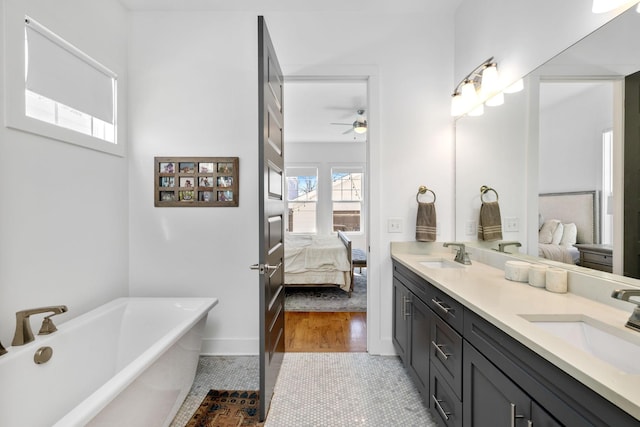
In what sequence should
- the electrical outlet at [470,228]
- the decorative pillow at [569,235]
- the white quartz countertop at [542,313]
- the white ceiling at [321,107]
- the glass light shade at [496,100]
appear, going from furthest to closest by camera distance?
the white ceiling at [321,107] < the electrical outlet at [470,228] < the glass light shade at [496,100] < the decorative pillow at [569,235] < the white quartz countertop at [542,313]

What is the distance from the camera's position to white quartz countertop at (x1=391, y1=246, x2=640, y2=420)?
64cm

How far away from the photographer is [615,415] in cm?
62

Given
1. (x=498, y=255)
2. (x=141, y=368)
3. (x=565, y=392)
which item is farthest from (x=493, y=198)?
(x=141, y=368)

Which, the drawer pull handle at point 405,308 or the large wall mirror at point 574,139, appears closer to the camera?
the large wall mirror at point 574,139

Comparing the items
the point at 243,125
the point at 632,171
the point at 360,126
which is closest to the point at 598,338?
the point at 632,171

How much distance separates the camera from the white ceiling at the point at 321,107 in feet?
11.6

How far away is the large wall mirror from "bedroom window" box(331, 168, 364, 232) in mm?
4605

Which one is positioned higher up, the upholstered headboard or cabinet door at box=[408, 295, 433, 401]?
the upholstered headboard

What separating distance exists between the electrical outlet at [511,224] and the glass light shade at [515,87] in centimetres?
79

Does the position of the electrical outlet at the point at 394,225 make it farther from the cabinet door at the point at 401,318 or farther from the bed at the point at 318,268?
the bed at the point at 318,268

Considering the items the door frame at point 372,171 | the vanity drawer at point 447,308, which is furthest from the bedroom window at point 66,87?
the vanity drawer at point 447,308

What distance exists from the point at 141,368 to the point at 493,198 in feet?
7.52

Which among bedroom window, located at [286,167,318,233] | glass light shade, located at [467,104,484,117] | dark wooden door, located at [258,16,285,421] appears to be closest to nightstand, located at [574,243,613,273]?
glass light shade, located at [467,104,484,117]

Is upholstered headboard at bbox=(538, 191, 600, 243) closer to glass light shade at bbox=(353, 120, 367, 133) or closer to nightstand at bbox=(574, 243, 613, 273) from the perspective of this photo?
nightstand at bbox=(574, 243, 613, 273)
